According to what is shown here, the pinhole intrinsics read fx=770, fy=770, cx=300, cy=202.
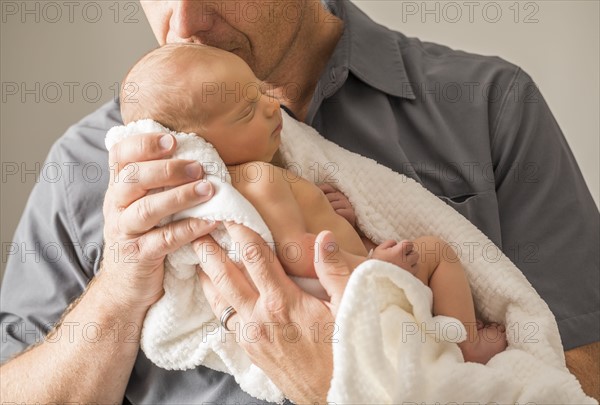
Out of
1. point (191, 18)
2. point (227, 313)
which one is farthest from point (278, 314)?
point (191, 18)

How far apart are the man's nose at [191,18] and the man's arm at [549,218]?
587 millimetres

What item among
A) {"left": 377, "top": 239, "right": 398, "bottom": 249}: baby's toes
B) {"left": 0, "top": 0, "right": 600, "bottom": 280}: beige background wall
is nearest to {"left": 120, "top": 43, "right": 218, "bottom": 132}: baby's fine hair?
{"left": 377, "top": 239, "right": 398, "bottom": 249}: baby's toes

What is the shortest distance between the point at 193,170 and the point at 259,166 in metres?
0.11

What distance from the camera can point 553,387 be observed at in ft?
3.60

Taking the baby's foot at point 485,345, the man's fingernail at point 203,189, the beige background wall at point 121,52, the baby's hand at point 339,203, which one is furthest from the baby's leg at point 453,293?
the beige background wall at point 121,52

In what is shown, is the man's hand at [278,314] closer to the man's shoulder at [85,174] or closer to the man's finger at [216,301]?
the man's finger at [216,301]

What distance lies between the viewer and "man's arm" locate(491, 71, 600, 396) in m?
1.41

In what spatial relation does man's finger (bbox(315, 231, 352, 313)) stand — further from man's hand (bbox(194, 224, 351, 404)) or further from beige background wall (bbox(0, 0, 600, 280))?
beige background wall (bbox(0, 0, 600, 280))

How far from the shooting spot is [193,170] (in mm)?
1138

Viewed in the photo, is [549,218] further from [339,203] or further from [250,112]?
[250,112]

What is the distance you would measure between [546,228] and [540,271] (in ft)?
0.28

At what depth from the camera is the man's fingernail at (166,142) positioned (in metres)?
1.15

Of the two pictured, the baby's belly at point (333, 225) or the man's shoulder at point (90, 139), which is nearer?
the baby's belly at point (333, 225)

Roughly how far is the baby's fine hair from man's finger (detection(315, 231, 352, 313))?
27 cm
